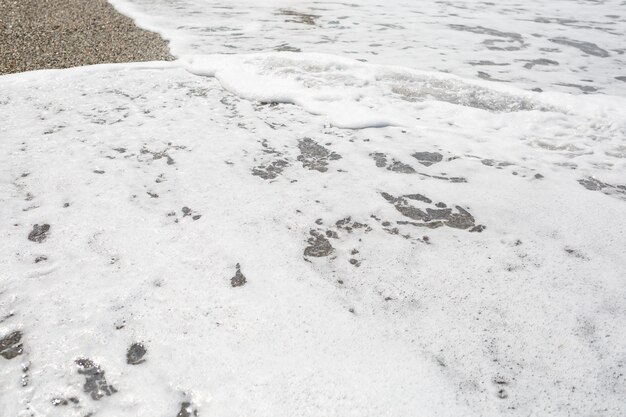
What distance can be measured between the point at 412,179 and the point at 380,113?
1.10m

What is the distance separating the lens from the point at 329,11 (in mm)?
7902

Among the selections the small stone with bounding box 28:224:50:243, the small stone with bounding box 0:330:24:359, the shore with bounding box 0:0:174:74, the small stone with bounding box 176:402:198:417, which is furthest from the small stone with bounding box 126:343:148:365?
the shore with bounding box 0:0:174:74

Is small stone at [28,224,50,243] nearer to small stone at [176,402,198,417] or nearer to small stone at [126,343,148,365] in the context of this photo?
small stone at [126,343,148,365]

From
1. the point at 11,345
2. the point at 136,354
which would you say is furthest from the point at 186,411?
the point at 11,345

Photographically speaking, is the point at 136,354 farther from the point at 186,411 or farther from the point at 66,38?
the point at 66,38

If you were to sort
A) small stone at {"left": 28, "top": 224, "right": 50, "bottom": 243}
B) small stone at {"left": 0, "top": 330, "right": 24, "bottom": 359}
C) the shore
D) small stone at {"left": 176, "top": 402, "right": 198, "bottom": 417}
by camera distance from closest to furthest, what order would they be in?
1. small stone at {"left": 176, "top": 402, "right": 198, "bottom": 417}
2. small stone at {"left": 0, "top": 330, "right": 24, "bottom": 359}
3. small stone at {"left": 28, "top": 224, "right": 50, "bottom": 243}
4. the shore

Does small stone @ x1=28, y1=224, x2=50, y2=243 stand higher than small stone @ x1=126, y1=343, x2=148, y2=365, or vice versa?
small stone @ x1=28, y1=224, x2=50, y2=243

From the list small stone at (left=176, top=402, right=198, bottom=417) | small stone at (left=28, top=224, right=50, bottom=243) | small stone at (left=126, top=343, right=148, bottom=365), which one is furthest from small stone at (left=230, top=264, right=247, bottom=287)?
small stone at (left=28, top=224, right=50, bottom=243)

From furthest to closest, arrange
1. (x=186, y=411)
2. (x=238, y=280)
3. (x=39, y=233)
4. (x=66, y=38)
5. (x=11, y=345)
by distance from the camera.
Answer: (x=66, y=38) → (x=39, y=233) → (x=238, y=280) → (x=11, y=345) → (x=186, y=411)

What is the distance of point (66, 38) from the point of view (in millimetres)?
5238

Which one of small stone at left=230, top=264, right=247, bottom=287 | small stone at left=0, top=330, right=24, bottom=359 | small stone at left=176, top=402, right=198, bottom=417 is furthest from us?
small stone at left=230, top=264, right=247, bottom=287

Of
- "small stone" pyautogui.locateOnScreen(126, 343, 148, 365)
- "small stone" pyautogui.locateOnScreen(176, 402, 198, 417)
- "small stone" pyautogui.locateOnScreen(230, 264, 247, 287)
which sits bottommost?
"small stone" pyautogui.locateOnScreen(176, 402, 198, 417)

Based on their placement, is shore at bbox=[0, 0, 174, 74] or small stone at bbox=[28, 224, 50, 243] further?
shore at bbox=[0, 0, 174, 74]

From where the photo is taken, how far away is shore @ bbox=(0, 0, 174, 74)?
14.9 feet
